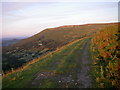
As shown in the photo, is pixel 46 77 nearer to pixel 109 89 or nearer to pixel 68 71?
pixel 68 71

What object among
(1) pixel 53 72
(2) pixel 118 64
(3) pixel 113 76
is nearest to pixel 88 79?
(3) pixel 113 76

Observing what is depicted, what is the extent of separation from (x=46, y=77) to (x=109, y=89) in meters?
6.06

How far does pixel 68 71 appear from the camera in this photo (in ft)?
46.5

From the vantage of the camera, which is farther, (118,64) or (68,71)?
(68,71)

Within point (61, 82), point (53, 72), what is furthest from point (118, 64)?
point (53, 72)

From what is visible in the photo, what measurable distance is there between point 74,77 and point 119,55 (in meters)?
4.55

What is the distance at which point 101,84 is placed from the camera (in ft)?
33.3

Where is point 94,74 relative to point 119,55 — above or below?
below

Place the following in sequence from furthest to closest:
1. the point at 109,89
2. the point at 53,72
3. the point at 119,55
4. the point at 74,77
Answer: the point at 53,72 → the point at 74,77 → the point at 119,55 → the point at 109,89

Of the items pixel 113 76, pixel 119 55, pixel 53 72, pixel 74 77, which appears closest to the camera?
pixel 113 76

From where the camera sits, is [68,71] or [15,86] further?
A: [68,71]

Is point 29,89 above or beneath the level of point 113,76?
beneath

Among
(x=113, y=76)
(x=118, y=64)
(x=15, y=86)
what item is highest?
(x=118, y=64)

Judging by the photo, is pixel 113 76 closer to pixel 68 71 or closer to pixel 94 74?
pixel 94 74
